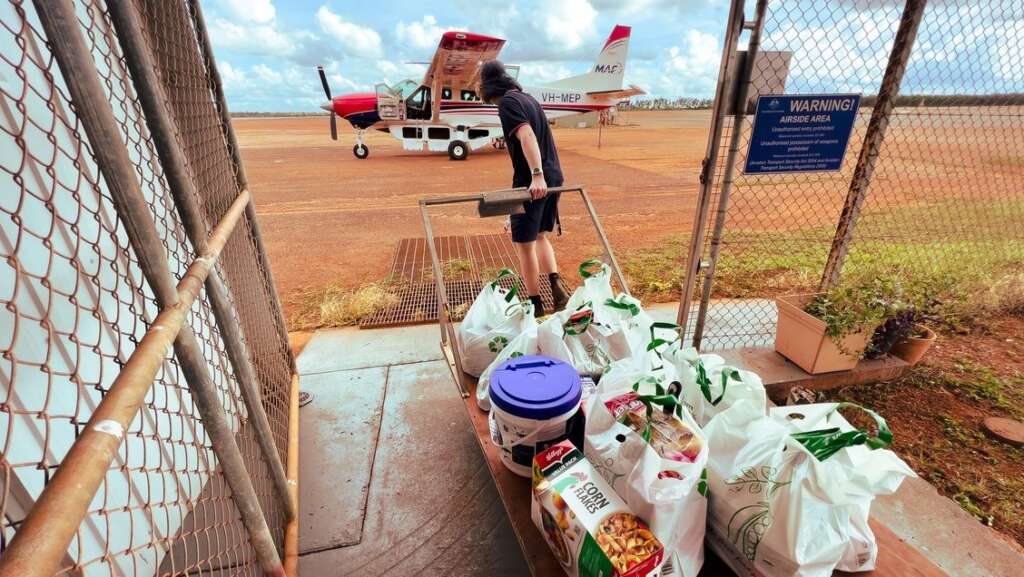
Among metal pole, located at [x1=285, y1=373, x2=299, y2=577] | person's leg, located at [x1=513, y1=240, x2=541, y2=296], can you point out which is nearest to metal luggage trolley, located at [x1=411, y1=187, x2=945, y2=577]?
metal pole, located at [x1=285, y1=373, x2=299, y2=577]

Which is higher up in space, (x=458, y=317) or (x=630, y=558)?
(x=630, y=558)

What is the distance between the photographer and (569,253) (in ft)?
19.3

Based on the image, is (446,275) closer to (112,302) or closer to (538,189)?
(538,189)

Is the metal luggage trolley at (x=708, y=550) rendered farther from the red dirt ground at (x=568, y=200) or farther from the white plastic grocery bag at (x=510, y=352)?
the red dirt ground at (x=568, y=200)

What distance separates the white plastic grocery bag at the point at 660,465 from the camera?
1317 millimetres

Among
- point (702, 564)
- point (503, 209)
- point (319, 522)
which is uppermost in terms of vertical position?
point (503, 209)

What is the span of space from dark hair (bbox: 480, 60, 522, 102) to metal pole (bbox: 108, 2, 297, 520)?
7.18 feet

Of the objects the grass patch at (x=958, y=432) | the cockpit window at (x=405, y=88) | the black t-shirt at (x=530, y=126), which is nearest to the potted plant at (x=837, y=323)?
the grass patch at (x=958, y=432)

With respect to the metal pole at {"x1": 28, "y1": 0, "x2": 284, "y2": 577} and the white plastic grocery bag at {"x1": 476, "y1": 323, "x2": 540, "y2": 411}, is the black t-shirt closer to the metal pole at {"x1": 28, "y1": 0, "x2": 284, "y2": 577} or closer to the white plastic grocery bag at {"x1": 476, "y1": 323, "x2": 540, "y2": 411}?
the white plastic grocery bag at {"x1": 476, "y1": 323, "x2": 540, "y2": 411}

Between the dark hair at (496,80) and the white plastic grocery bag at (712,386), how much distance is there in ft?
7.61

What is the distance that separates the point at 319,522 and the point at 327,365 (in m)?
1.41

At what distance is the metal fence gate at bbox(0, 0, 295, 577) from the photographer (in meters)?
0.79

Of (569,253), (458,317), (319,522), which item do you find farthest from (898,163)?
(319,522)

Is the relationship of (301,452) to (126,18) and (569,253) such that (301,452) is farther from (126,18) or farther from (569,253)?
(569,253)
